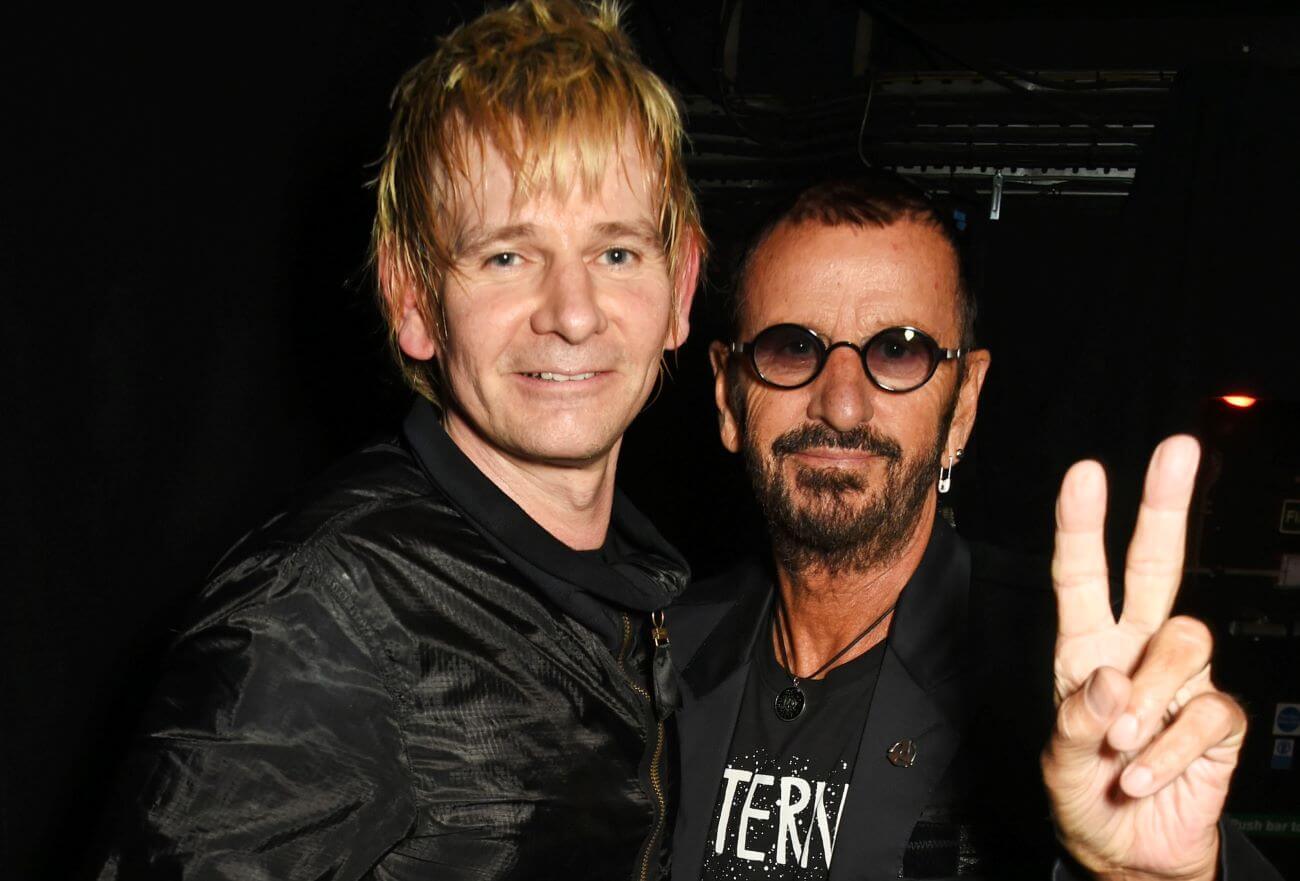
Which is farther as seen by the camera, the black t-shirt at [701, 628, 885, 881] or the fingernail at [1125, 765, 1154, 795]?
the black t-shirt at [701, 628, 885, 881]

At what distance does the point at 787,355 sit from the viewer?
2117 mm

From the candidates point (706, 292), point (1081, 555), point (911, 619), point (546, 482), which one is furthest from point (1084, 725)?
point (706, 292)

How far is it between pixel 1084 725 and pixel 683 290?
1.05 metres

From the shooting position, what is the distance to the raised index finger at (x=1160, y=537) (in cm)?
117

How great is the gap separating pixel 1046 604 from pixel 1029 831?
1.37 ft

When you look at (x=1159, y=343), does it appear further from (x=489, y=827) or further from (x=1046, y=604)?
(x=489, y=827)

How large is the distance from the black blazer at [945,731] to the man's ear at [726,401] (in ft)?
1.53

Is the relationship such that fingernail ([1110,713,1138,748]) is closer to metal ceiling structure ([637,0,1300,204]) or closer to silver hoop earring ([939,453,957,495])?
silver hoop earring ([939,453,957,495])

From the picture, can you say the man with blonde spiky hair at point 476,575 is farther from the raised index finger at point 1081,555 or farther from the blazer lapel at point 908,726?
the raised index finger at point 1081,555

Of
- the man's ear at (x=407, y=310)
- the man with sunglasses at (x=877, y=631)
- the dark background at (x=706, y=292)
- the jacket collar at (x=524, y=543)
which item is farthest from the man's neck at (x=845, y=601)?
the dark background at (x=706, y=292)

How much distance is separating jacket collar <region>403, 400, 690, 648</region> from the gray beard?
1.63 ft

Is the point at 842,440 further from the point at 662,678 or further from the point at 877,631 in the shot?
the point at 662,678

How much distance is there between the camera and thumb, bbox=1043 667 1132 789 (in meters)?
1.11

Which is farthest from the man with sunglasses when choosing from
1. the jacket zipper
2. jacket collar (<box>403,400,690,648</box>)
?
jacket collar (<box>403,400,690,648</box>)
